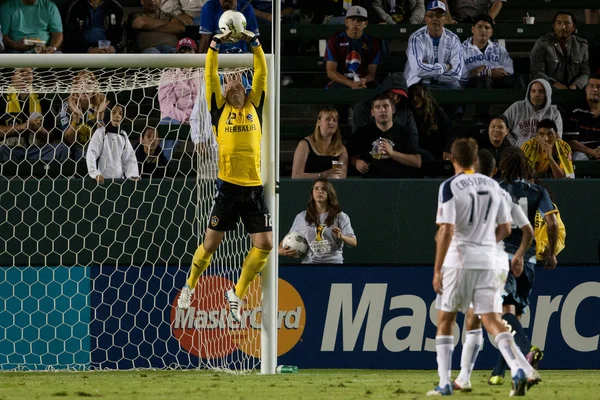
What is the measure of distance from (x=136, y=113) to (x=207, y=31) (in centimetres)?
160

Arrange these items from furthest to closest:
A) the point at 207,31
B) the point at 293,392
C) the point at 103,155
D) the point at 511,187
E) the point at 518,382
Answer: the point at 207,31 < the point at 103,155 < the point at 511,187 < the point at 293,392 < the point at 518,382

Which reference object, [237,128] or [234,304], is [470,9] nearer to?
[237,128]

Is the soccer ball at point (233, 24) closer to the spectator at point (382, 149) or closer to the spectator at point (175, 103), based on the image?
the spectator at point (175, 103)

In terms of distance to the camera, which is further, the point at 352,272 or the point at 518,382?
the point at 352,272

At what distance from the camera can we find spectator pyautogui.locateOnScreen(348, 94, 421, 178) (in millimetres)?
11992

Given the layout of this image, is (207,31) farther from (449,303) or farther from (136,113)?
(449,303)

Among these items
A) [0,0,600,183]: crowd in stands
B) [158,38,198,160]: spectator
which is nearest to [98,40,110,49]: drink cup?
[0,0,600,183]: crowd in stands

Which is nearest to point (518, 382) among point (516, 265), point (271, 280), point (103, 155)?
point (516, 265)

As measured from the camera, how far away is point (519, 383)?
21.4ft

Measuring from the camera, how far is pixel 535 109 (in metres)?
12.8

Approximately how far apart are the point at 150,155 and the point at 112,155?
1.62ft

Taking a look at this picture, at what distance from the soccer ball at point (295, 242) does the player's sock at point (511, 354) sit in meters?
4.92

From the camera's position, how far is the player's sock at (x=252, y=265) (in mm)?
9438

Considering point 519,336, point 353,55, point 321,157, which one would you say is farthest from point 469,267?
point 353,55
